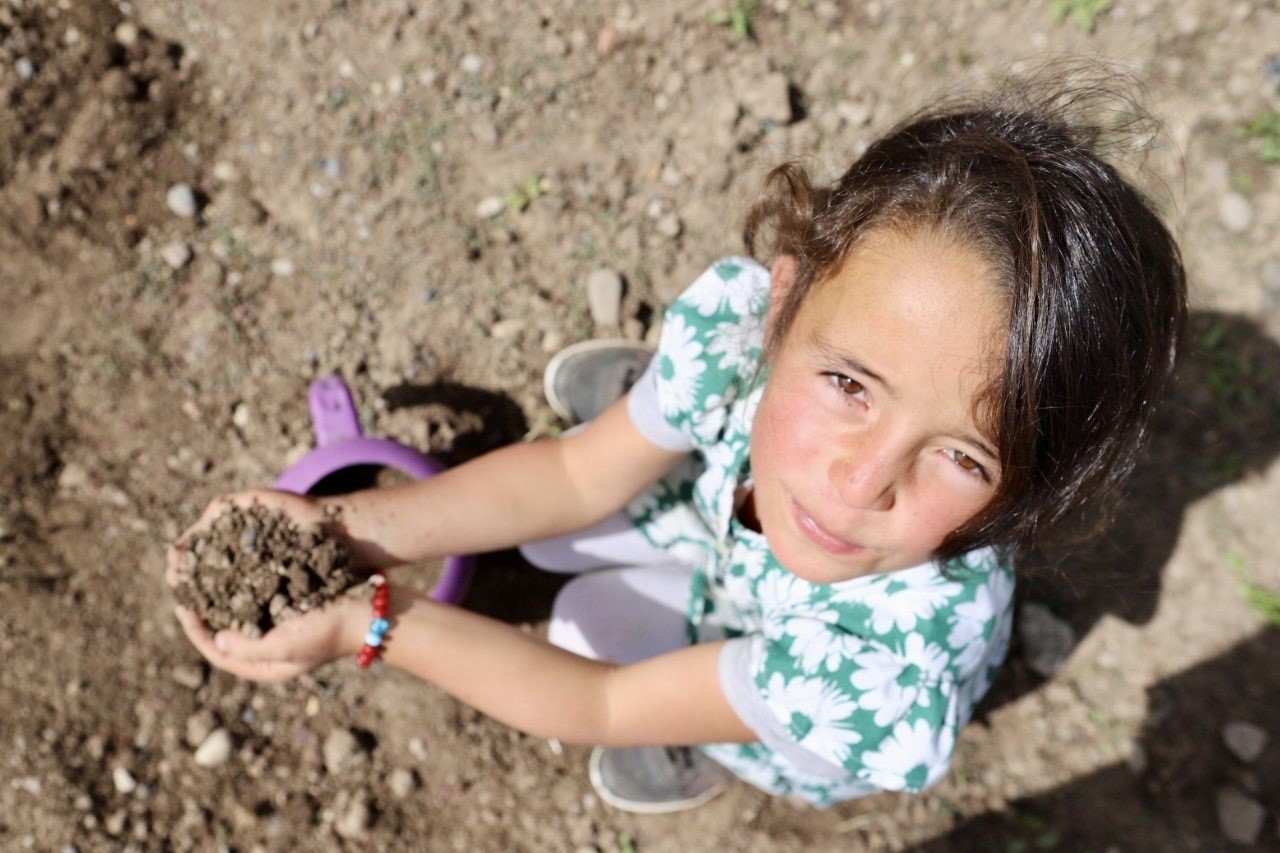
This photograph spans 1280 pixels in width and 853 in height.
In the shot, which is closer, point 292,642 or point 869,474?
point 869,474

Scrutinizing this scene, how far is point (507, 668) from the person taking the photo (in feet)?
5.91

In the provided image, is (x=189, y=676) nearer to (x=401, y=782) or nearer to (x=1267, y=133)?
(x=401, y=782)

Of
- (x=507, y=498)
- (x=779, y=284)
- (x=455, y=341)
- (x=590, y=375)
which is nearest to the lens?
(x=779, y=284)

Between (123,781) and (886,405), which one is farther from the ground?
(886,405)

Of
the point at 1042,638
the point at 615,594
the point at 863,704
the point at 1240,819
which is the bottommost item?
the point at 1240,819

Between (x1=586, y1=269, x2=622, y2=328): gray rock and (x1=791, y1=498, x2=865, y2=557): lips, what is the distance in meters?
1.19

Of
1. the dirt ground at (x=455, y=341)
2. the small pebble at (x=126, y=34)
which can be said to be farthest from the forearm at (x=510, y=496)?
the small pebble at (x=126, y=34)

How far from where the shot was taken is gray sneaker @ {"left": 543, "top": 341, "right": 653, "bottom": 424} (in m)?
2.39

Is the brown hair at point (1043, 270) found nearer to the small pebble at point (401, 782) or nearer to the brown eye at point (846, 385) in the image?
the brown eye at point (846, 385)

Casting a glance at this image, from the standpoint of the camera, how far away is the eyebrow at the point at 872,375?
1.29m

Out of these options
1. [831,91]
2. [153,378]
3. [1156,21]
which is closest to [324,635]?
[153,378]

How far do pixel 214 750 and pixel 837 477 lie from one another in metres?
1.72

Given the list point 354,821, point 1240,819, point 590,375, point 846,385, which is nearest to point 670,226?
point 590,375

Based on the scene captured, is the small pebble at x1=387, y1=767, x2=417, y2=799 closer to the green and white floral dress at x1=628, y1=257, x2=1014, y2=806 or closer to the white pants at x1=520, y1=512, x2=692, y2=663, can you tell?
the white pants at x1=520, y1=512, x2=692, y2=663
